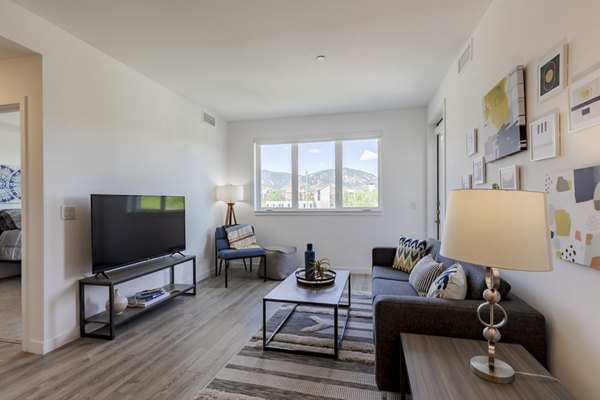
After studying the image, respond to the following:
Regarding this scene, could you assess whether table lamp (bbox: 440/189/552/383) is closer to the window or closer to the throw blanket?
the window

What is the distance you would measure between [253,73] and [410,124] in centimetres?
271

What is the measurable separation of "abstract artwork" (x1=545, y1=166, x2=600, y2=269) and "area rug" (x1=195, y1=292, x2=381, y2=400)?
1.35m

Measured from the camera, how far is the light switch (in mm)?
2613

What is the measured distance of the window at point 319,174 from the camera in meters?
5.17

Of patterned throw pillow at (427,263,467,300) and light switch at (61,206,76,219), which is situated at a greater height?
light switch at (61,206,76,219)

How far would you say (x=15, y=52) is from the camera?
2424 mm

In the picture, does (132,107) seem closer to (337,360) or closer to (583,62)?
(337,360)

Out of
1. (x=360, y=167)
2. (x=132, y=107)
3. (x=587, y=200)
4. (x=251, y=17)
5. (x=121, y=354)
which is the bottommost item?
(x=121, y=354)

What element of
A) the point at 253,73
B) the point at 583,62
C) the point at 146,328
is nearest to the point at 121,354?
the point at 146,328

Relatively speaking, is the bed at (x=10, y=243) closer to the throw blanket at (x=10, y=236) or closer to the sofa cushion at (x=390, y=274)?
the throw blanket at (x=10, y=236)

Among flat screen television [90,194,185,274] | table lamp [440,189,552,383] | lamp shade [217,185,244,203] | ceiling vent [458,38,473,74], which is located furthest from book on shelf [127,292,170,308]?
ceiling vent [458,38,473,74]

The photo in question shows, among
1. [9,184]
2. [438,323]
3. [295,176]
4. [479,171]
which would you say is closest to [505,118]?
[479,171]

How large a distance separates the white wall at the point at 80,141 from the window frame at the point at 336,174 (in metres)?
1.74

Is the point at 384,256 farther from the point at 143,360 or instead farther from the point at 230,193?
the point at 230,193
